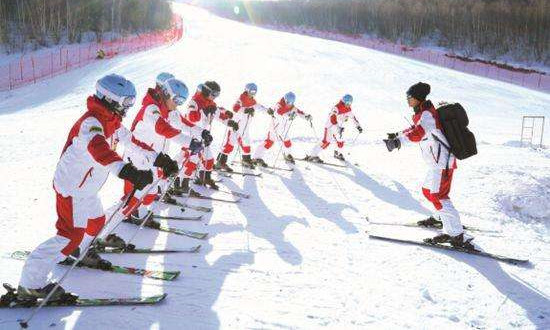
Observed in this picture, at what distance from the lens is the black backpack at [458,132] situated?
5.47m

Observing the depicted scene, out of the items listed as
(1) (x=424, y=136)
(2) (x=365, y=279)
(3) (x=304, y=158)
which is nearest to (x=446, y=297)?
(2) (x=365, y=279)

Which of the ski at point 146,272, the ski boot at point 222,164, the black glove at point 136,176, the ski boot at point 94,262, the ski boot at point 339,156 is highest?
the black glove at point 136,176

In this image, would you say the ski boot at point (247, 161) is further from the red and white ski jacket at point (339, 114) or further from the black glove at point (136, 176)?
the black glove at point (136, 176)

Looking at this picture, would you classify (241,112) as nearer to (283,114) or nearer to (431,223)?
(283,114)

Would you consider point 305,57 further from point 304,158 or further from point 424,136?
point 424,136

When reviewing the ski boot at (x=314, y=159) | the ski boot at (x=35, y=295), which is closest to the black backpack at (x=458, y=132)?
the ski boot at (x=35, y=295)

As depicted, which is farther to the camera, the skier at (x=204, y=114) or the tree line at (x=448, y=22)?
the tree line at (x=448, y=22)

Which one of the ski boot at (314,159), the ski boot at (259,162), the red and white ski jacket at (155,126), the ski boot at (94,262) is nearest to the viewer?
the ski boot at (94,262)

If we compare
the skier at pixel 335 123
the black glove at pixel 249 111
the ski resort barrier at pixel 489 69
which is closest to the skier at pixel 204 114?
the black glove at pixel 249 111

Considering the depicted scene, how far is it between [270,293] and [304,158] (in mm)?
7075

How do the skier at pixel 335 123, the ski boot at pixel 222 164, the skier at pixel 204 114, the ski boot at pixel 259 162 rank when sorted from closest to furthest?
1. the skier at pixel 204 114
2. the ski boot at pixel 222 164
3. the ski boot at pixel 259 162
4. the skier at pixel 335 123

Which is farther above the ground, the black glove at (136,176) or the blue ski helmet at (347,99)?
the black glove at (136,176)

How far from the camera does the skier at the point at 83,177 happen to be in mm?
3580

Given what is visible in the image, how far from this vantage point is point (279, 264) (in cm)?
481
